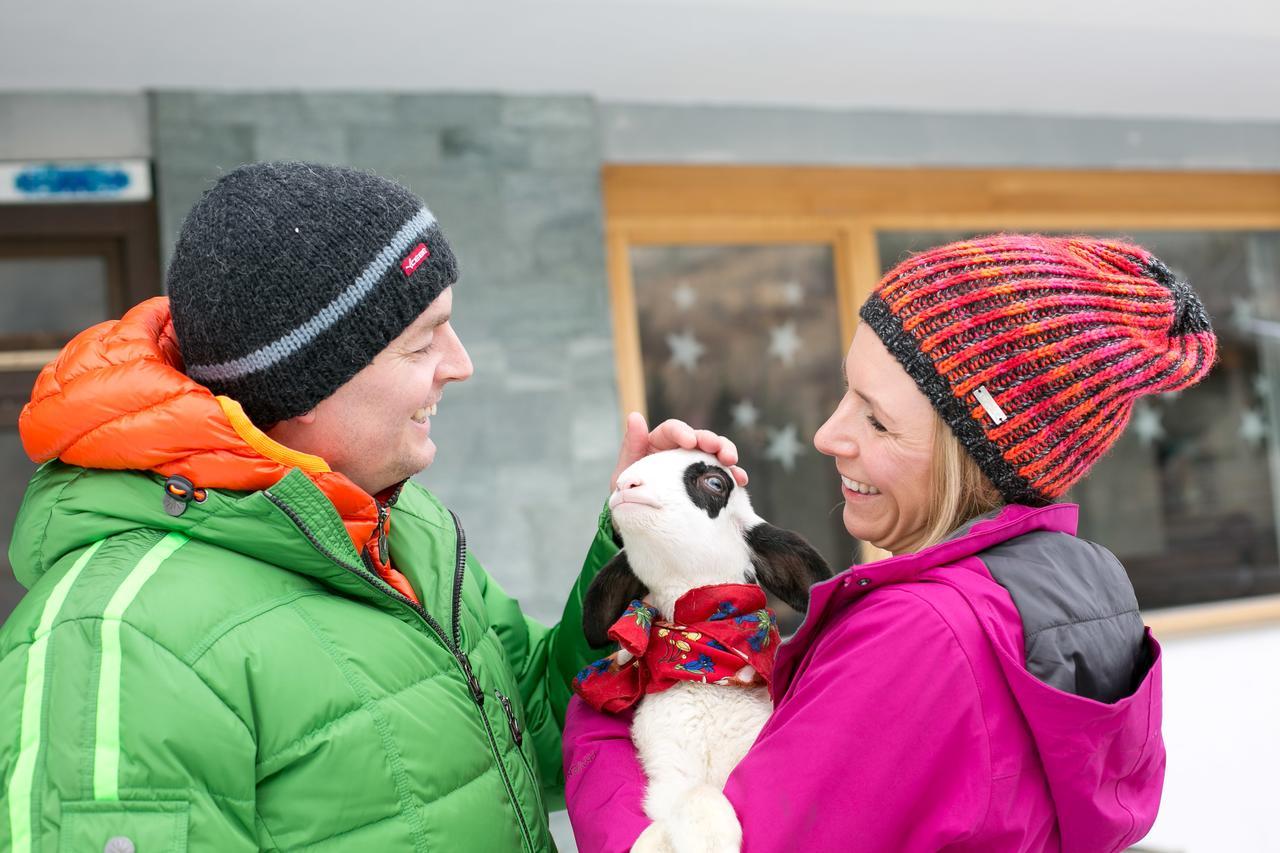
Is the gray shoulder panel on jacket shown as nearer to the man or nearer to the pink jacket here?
the pink jacket

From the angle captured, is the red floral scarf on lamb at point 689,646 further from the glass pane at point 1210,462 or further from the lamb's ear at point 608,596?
the glass pane at point 1210,462

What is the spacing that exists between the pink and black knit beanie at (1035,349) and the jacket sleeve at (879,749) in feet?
0.86

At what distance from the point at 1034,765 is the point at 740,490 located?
65cm

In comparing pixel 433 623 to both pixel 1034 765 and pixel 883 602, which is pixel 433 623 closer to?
pixel 883 602

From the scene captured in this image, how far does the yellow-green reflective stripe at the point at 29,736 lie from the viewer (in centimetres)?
101

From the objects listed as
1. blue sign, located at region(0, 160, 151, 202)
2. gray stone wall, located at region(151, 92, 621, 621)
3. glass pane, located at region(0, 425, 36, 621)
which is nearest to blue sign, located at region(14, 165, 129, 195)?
blue sign, located at region(0, 160, 151, 202)

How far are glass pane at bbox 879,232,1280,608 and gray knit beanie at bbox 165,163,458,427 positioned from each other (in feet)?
15.2

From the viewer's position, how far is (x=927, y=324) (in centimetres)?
137

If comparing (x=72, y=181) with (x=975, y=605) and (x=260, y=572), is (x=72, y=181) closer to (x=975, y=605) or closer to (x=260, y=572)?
(x=260, y=572)

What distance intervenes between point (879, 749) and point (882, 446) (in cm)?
42

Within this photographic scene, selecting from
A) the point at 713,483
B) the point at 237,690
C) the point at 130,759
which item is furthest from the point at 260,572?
the point at 713,483

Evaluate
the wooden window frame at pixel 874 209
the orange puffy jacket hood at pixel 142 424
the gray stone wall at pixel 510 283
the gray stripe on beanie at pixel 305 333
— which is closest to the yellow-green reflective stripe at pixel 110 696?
the orange puffy jacket hood at pixel 142 424

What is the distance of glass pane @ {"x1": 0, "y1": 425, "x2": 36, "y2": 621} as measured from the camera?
388 cm

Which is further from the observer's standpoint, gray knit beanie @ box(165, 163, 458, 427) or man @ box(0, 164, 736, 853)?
gray knit beanie @ box(165, 163, 458, 427)
